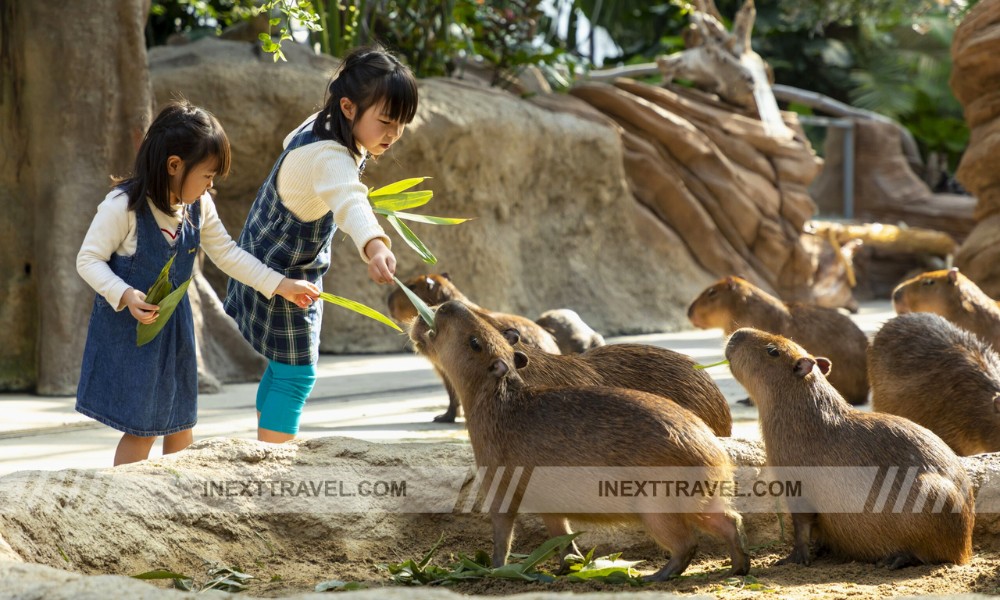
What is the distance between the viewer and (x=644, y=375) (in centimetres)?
393

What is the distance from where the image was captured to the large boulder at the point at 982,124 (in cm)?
972

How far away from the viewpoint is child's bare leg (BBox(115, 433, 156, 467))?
12.4 feet

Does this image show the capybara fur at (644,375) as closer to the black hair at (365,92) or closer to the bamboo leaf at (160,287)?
Result: the black hair at (365,92)

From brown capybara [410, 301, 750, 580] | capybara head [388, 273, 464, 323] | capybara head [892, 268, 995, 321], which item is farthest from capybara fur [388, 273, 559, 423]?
capybara head [892, 268, 995, 321]

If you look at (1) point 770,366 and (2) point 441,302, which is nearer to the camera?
(1) point 770,366

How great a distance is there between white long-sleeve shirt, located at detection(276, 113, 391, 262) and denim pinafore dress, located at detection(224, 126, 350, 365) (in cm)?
6

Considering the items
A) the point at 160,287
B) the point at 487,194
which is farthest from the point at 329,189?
the point at 487,194

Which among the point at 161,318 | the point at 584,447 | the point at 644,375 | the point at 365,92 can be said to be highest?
the point at 365,92

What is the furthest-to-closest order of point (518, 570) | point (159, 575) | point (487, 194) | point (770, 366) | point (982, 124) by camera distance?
point (982, 124) < point (487, 194) < point (770, 366) < point (518, 570) < point (159, 575)

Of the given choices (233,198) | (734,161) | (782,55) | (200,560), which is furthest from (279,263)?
(782,55)

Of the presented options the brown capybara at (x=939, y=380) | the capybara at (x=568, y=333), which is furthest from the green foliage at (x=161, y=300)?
the brown capybara at (x=939, y=380)

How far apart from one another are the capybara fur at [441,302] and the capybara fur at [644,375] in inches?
34.7

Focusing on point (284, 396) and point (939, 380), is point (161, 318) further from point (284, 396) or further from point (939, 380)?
point (939, 380)

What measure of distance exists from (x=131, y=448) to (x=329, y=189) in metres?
1.16
